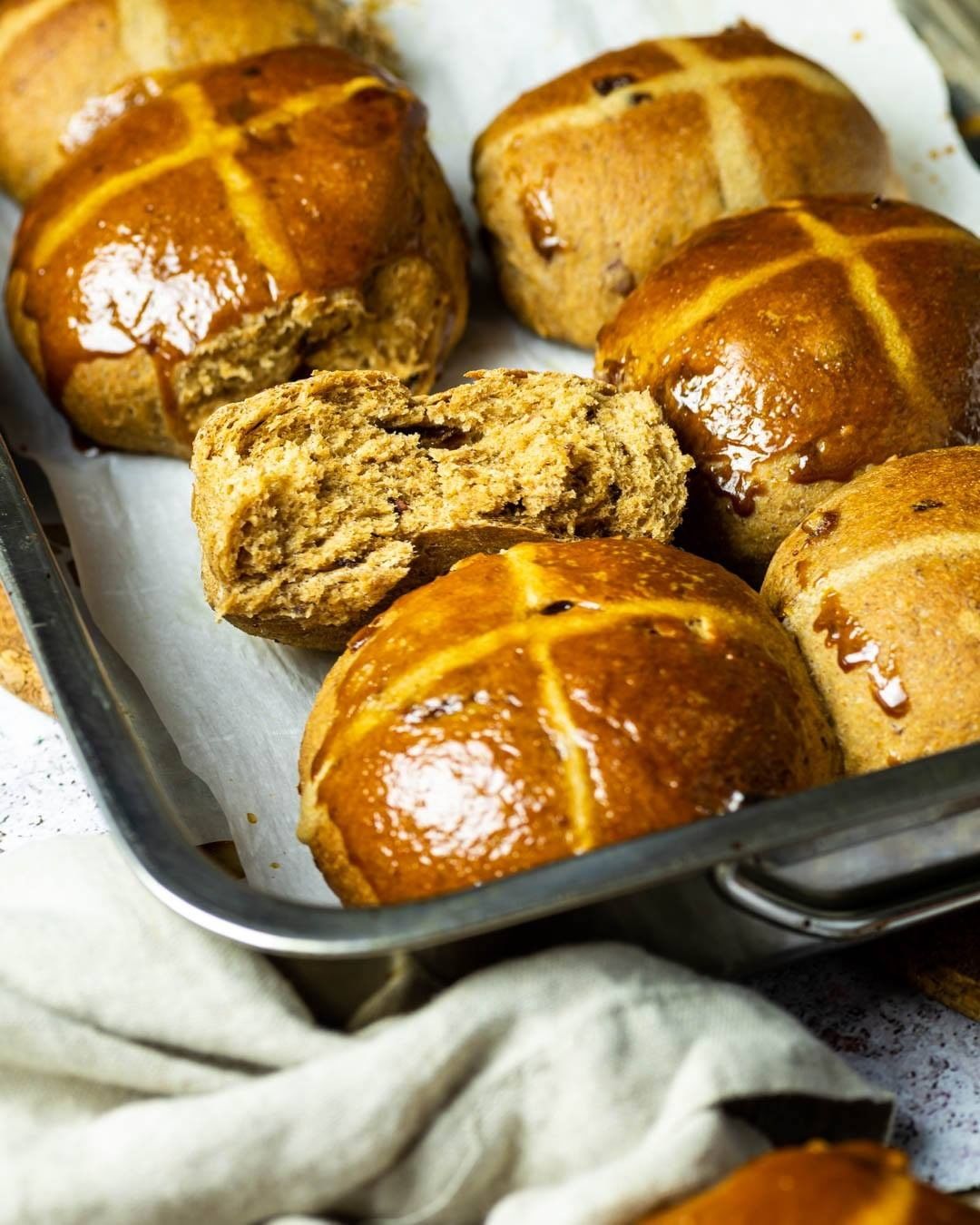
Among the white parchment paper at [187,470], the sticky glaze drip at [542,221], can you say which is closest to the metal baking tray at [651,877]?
the white parchment paper at [187,470]

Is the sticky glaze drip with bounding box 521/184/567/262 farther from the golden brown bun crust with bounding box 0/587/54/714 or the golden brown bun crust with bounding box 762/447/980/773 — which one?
the golden brown bun crust with bounding box 0/587/54/714

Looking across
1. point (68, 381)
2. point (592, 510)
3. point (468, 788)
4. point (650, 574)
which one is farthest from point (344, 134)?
point (468, 788)

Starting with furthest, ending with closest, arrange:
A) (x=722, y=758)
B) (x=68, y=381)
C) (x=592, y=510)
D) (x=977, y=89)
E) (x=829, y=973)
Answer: (x=977, y=89) → (x=68, y=381) → (x=592, y=510) → (x=829, y=973) → (x=722, y=758)

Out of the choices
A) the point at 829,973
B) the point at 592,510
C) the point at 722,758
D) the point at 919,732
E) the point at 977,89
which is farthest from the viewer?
the point at 977,89

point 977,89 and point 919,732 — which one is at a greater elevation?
point 977,89

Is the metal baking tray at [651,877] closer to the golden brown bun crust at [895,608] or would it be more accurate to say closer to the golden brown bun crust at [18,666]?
the golden brown bun crust at [895,608]

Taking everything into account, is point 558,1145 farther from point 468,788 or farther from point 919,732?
point 919,732
